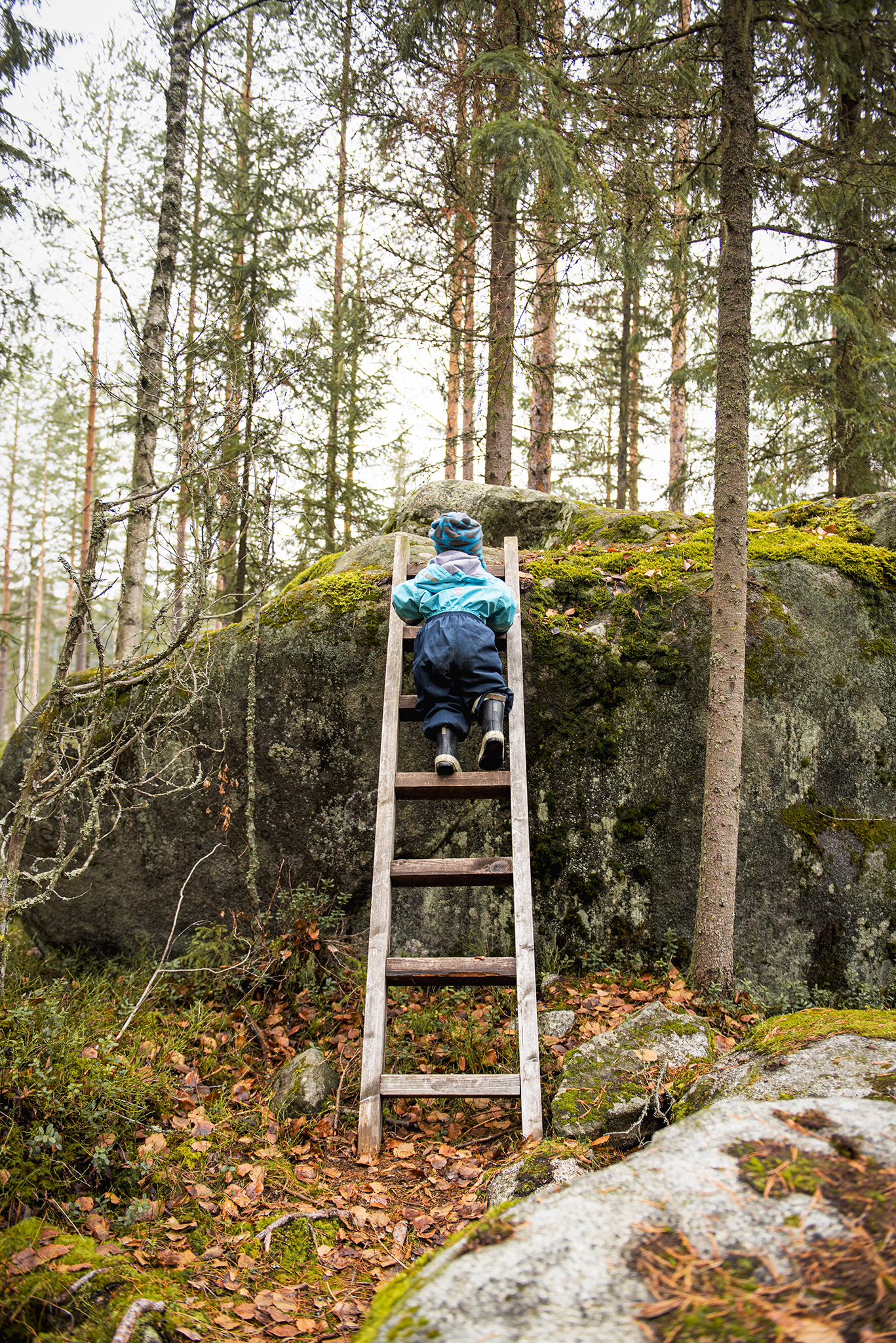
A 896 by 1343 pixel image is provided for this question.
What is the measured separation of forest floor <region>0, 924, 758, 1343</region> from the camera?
2.32 meters

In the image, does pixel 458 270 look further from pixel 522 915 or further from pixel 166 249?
pixel 522 915

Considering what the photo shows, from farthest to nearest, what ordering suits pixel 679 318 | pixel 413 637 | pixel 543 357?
pixel 543 357 < pixel 679 318 < pixel 413 637

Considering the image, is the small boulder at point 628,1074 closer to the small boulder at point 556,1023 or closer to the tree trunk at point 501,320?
the small boulder at point 556,1023

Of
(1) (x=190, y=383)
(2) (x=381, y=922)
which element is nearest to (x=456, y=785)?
(2) (x=381, y=922)

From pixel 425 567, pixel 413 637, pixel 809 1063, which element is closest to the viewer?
pixel 809 1063

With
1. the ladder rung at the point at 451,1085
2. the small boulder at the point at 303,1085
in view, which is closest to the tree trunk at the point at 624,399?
the small boulder at the point at 303,1085

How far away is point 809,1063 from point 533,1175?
1.08 metres

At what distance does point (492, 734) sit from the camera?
398 cm

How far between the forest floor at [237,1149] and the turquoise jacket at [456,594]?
7.17ft

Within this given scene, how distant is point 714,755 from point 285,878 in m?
2.93

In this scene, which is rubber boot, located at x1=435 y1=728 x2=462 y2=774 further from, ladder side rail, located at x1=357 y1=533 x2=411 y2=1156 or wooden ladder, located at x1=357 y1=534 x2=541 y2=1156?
ladder side rail, located at x1=357 y1=533 x2=411 y2=1156

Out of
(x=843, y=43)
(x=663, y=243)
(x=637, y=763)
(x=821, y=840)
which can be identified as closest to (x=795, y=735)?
(x=821, y=840)

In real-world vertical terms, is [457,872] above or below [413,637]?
below

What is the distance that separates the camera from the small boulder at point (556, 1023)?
3.94 metres
